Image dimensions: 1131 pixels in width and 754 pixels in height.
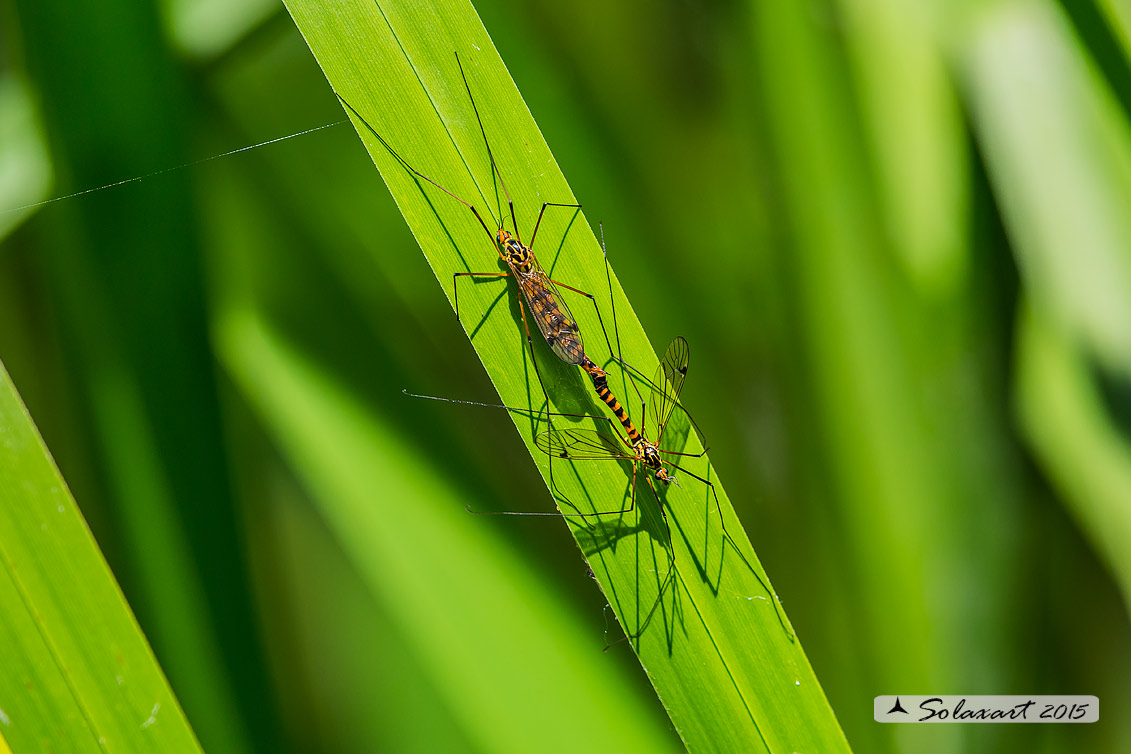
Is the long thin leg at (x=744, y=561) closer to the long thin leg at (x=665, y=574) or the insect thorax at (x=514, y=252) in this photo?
the long thin leg at (x=665, y=574)

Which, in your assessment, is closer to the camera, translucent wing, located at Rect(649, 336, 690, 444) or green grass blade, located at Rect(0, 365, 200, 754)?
green grass blade, located at Rect(0, 365, 200, 754)

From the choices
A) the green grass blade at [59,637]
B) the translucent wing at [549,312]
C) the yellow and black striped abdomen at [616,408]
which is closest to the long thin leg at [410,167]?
the translucent wing at [549,312]

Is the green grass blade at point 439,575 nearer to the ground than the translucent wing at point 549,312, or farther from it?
nearer to the ground

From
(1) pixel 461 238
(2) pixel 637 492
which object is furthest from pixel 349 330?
(2) pixel 637 492

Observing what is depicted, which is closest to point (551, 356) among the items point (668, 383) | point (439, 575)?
point (668, 383)

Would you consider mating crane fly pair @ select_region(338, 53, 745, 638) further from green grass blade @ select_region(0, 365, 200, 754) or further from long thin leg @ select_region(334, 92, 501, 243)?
green grass blade @ select_region(0, 365, 200, 754)

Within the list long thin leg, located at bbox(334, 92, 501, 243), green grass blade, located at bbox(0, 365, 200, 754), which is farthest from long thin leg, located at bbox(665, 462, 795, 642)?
green grass blade, located at bbox(0, 365, 200, 754)
